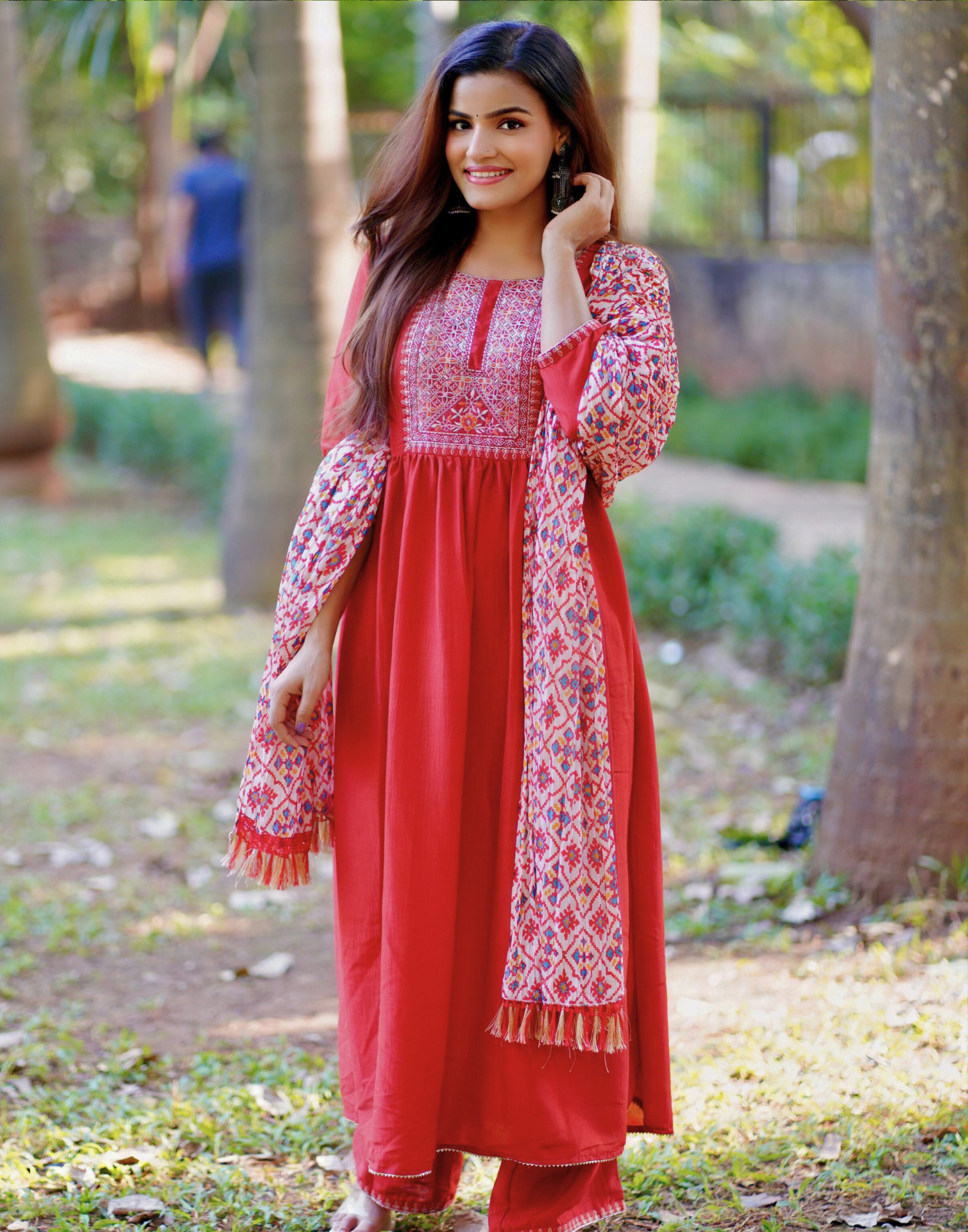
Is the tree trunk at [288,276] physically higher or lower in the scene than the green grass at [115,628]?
higher

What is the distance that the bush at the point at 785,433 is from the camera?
8.80 m

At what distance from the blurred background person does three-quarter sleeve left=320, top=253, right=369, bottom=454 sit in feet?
27.2

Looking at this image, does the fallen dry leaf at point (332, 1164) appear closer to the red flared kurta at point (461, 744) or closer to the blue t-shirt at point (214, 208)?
the red flared kurta at point (461, 744)

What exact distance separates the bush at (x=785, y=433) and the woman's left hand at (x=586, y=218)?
6487 millimetres

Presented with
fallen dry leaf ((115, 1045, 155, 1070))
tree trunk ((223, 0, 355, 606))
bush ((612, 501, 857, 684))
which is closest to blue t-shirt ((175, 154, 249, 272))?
tree trunk ((223, 0, 355, 606))

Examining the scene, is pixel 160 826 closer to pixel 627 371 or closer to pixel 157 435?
pixel 627 371

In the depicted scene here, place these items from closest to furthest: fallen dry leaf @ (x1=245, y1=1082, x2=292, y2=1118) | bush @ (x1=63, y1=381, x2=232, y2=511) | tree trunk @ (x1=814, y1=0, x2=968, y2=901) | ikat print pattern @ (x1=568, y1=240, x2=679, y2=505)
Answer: ikat print pattern @ (x1=568, y1=240, x2=679, y2=505)
fallen dry leaf @ (x1=245, y1=1082, x2=292, y2=1118)
tree trunk @ (x1=814, y1=0, x2=968, y2=901)
bush @ (x1=63, y1=381, x2=232, y2=511)

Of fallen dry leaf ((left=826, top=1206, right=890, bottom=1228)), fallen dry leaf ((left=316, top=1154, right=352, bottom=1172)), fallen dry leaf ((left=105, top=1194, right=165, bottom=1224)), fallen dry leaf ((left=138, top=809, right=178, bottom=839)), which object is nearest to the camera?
fallen dry leaf ((left=826, top=1206, right=890, bottom=1228))

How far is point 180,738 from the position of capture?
543cm

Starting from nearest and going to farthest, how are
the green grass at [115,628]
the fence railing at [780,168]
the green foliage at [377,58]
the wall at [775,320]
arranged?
the green grass at [115,628] < the wall at [775,320] < the fence railing at [780,168] < the green foliage at [377,58]

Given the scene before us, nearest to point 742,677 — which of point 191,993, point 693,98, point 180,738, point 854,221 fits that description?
point 180,738

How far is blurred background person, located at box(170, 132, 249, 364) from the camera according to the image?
10.9 m

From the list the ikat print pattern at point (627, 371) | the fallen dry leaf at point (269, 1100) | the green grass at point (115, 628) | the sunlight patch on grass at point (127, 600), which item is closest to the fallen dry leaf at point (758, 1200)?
the fallen dry leaf at point (269, 1100)

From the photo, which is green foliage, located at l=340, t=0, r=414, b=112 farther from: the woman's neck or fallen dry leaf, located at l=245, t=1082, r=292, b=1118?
fallen dry leaf, located at l=245, t=1082, r=292, b=1118
